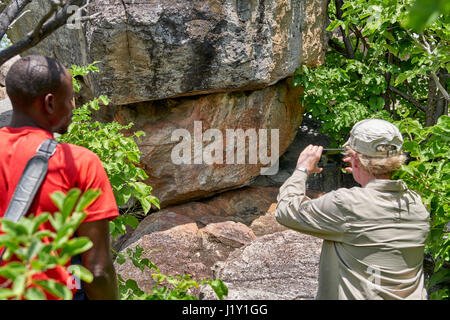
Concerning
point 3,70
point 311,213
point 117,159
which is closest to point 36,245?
point 311,213

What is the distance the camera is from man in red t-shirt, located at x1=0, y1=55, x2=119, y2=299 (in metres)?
1.60

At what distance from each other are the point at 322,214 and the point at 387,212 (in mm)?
265

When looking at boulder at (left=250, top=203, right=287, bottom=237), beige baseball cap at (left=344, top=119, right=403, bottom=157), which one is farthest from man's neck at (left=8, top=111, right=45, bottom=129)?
boulder at (left=250, top=203, right=287, bottom=237)

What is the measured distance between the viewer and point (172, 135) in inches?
235

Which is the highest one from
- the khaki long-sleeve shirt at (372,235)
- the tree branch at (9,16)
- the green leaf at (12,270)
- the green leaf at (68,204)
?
the tree branch at (9,16)

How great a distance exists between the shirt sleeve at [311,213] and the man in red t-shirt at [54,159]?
793mm

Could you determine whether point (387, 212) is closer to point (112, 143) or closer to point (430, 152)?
point (430, 152)

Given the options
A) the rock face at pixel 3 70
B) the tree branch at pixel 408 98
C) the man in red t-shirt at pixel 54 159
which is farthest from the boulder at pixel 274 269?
the rock face at pixel 3 70

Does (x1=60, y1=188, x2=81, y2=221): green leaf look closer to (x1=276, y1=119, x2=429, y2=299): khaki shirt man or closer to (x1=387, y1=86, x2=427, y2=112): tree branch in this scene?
(x1=276, y1=119, x2=429, y2=299): khaki shirt man

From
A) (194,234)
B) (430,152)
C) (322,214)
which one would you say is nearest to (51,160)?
(322,214)

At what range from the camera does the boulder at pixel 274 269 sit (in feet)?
12.9

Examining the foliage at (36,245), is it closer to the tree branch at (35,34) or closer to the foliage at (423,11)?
the foliage at (423,11)

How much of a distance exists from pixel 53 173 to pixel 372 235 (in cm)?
126

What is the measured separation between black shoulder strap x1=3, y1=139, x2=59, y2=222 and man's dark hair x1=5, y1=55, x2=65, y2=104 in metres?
0.26
